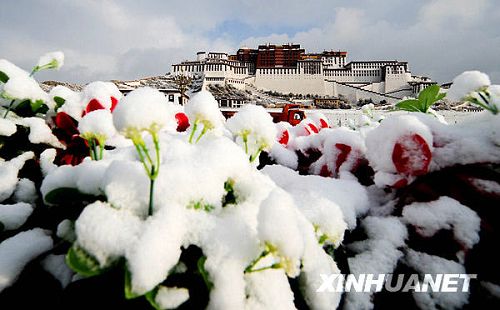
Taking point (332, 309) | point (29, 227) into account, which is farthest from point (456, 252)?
point (29, 227)

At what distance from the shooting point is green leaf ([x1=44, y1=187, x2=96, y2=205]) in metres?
0.41

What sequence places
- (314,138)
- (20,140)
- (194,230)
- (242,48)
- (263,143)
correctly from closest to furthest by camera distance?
(194,230)
(263,143)
(20,140)
(314,138)
(242,48)

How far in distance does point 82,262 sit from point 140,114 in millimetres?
159

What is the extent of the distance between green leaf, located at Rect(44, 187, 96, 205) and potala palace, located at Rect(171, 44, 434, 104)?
38.9m

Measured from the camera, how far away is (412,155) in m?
0.58

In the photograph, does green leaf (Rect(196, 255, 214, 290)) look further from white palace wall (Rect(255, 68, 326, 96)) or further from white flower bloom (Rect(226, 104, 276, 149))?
white palace wall (Rect(255, 68, 326, 96))

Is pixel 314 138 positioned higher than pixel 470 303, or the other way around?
pixel 314 138

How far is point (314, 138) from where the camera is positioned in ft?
3.19

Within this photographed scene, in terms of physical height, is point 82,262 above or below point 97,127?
below

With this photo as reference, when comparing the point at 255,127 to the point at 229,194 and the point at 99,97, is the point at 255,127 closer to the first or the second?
the point at 229,194

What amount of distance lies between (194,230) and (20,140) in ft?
1.97

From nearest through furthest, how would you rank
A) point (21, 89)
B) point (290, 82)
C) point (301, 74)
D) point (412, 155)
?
point (412, 155) → point (21, 89) → point (290, 82) → point (301, 74)

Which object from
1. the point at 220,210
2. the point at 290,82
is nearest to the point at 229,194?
the point at 220,210

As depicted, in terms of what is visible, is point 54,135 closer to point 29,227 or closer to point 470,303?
point 29,227
